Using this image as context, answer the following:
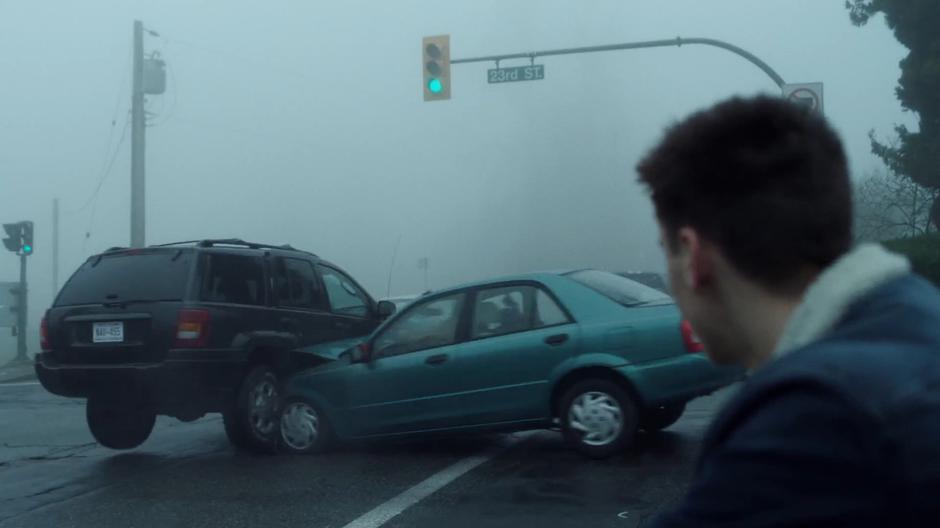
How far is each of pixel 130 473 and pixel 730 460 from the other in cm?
865

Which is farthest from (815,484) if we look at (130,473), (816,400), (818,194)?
(130,473)

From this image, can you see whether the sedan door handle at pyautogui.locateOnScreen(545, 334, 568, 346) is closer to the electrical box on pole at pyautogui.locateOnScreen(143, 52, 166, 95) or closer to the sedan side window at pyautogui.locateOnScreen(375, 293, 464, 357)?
the sedan side window at pyautogui.locateOnScreen(375, 293, 464, 357)

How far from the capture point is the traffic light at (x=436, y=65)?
656 inches

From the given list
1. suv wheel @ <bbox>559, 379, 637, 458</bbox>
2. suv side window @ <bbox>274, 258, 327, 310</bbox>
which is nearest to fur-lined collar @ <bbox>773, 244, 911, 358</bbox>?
suv wheel @ <bbox>559, 379, 637, 458</bbox>

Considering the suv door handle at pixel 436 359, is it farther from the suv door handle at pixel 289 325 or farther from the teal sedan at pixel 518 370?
the suv door handle at pixel 289 325

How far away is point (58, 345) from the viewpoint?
995 cm

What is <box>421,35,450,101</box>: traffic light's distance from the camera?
16.7 meters

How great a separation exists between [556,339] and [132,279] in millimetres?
3958

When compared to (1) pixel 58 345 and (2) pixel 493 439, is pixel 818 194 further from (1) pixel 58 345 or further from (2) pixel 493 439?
(1) pixel 58 345

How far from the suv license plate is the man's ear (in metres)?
8.61

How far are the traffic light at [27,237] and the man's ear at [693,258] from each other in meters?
24.8

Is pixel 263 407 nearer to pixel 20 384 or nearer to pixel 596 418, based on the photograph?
pixel 596 418

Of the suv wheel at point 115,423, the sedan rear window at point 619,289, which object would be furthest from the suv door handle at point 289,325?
the sedan rear window at point 619,289

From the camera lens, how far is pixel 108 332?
9.73m
